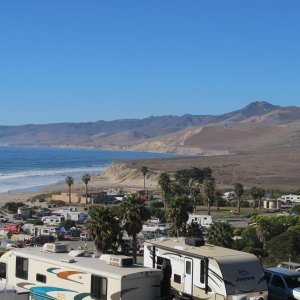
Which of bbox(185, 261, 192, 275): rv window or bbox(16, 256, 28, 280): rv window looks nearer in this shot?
bbox(185, 261, 192, 275): rv window

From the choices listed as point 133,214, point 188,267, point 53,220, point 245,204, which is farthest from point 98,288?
point 245,204

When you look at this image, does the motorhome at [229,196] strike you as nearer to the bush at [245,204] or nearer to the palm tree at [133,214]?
the bush at [245,204]

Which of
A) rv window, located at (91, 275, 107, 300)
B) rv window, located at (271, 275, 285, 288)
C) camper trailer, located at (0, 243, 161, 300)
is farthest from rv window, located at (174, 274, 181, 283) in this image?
rv window, located at (271, 275, 285, 288)

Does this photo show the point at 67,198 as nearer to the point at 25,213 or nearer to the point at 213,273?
the point at 25,213

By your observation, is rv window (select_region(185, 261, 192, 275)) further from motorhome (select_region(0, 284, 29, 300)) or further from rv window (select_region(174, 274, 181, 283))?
motorhome (select_region(0, 284, 29, 300))

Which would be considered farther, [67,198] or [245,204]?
[67,198]

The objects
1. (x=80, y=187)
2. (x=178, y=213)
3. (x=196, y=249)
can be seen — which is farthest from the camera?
(x=80, y=187)

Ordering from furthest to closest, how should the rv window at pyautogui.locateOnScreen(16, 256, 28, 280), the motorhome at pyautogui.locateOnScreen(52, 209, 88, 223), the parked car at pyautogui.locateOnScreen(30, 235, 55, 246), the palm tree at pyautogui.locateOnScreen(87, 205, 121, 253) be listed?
the motorhome at pyautogui.locateOnScreen(52, 209, 88, 223) → the parked car at pyautogui.locateOnScreen(30, 235, 55, 246) → the palm tree at pyautogui.locateOnScreen(87, 205, 121, 253) → the rv window at pyautogui.locateOnScreen(16, 256, 28, 280)
